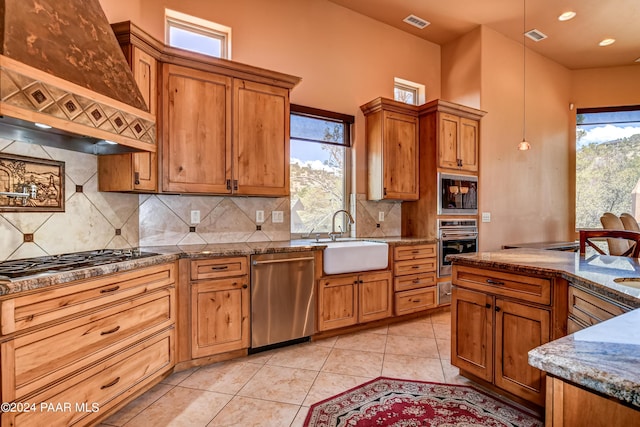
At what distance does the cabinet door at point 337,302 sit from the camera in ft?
9.50

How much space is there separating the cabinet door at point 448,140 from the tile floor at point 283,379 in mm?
1930

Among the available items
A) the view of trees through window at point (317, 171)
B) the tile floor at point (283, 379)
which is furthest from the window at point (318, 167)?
the tile floor at point (283, 379)

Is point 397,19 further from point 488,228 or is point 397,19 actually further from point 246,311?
point 246,311

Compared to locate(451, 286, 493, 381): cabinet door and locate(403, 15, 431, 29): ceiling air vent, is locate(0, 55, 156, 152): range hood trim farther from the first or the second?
locate(403, 15, 431, 29): ceiling air vent

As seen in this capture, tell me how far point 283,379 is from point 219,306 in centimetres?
71

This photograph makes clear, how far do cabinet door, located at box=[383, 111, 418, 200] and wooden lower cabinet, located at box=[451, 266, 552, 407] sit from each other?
1676mm

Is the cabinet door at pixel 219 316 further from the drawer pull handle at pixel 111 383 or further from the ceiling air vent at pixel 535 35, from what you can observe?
the ceiling air vent at pixel 535 35

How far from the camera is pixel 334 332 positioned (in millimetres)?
3029

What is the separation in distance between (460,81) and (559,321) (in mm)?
3654

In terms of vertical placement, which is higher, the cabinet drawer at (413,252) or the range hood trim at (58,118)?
the range hood trim at (58,118)

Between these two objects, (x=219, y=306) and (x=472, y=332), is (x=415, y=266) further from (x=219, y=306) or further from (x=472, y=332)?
(x=219, y=306)

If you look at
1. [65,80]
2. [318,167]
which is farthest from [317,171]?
[65,80]

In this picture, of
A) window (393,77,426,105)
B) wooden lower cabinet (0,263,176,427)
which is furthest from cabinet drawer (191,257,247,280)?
window (393,77,426,105)

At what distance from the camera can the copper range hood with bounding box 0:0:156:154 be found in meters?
1.36
